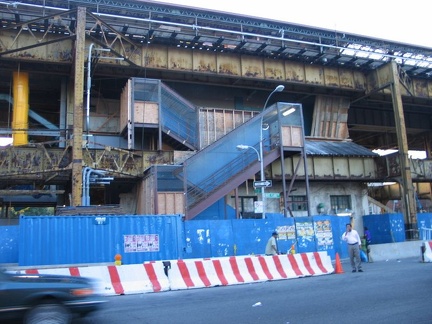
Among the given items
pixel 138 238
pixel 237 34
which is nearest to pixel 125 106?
pixel 237 34

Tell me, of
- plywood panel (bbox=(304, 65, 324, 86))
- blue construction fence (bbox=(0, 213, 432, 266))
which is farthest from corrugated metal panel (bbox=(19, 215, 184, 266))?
plywood panel (bbox=(304, 65, 324, 86))

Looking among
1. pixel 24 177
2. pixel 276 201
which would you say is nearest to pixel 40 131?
pixel 24 177

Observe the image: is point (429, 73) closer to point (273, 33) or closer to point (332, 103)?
point (332, 103)

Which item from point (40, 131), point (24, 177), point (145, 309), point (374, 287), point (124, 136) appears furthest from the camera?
point (124, 136)

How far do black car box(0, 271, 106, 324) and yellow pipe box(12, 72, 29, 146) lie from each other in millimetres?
17991

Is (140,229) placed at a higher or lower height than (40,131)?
lower

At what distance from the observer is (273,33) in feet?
94.6

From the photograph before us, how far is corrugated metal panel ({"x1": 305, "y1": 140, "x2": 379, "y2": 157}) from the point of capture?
92.5ft

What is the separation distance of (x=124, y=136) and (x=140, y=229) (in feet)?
33.8

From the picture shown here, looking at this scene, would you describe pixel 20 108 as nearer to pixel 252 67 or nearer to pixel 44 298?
pixel 252 67

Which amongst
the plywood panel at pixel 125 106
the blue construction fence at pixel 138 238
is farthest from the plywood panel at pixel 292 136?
the plywood panel at pixel 125 106

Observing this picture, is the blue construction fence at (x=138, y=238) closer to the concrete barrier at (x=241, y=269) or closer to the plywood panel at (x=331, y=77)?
the concrete barrier at (x=241, y=269)

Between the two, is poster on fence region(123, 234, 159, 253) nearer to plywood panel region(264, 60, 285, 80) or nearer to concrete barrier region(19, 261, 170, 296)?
concrete barrier region(19, 261, 170, 296)

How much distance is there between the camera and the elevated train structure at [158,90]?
21.5 meters
